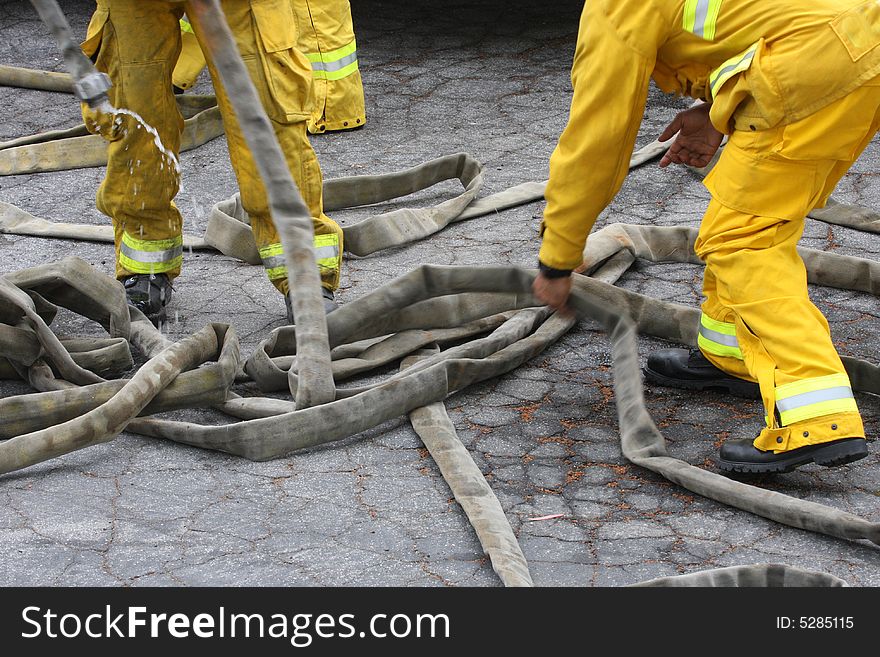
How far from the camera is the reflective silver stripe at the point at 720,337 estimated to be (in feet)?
10.6

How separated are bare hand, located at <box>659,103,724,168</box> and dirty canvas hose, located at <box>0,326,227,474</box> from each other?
1488mm

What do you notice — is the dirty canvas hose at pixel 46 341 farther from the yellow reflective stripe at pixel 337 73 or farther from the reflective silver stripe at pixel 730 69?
the yellow reflective stripe at pixel 337 73

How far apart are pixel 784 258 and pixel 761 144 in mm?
284

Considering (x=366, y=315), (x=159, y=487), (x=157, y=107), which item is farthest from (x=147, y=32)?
(x=159, y=487)

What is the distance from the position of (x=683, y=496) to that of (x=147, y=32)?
206 cm

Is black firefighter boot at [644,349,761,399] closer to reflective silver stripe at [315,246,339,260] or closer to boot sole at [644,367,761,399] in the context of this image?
boot sole at [644,367,761,399]

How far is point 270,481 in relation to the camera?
2.94 metres

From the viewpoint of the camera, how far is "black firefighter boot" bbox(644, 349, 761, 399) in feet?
11.1

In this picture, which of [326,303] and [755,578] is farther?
[326,303]

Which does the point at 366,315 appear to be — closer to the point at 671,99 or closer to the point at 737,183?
the point at 737,183

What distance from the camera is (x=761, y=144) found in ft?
9.13

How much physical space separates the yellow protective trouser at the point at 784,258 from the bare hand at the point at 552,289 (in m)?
0.37

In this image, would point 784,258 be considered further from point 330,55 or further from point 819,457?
point 330,55

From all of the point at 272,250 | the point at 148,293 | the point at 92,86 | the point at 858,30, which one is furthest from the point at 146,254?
the point at 858,30
